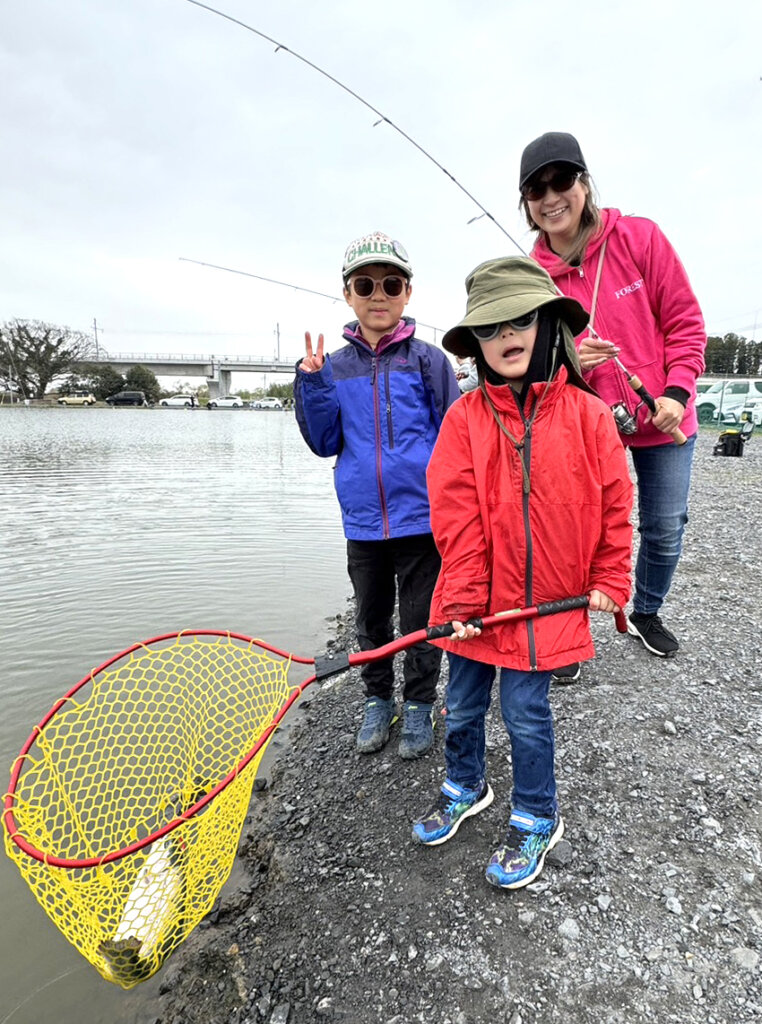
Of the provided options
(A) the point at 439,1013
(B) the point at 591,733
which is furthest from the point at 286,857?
(B) the point at 591,733

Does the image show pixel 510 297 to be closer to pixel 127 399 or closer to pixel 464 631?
pixel 464 631

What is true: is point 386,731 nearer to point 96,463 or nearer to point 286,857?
point 286,857

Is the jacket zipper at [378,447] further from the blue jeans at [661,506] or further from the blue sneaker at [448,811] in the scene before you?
the blue jeans at [661,506]

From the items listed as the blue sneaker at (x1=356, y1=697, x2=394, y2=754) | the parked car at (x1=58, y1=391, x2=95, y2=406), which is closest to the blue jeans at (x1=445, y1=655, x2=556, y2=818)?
the blue sneaker at (x1=356, y1=697, x2=394, y2=754)

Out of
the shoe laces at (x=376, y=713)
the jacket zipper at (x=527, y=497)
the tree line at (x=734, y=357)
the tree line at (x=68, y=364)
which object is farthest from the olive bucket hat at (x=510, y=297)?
the tree line at (x=734, y=357)

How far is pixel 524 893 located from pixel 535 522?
1415mm

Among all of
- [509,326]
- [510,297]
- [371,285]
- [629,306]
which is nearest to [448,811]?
[509,326]

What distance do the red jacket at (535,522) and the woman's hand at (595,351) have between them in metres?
0.73

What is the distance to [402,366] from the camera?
2939 mm

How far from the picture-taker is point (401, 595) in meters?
3.12

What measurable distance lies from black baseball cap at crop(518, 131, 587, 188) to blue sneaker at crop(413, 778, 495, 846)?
2.86m

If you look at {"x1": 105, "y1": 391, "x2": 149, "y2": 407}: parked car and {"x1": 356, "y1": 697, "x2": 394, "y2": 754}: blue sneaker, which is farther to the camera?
{"x1": 105, "y1": 391, "x2": 149, "y2": 407}: parked car

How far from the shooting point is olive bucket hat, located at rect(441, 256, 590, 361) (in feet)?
6.84

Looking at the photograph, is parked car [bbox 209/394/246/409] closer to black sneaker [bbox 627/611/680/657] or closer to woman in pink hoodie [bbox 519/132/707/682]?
black sneaker [bbox 627/611/680/657]
